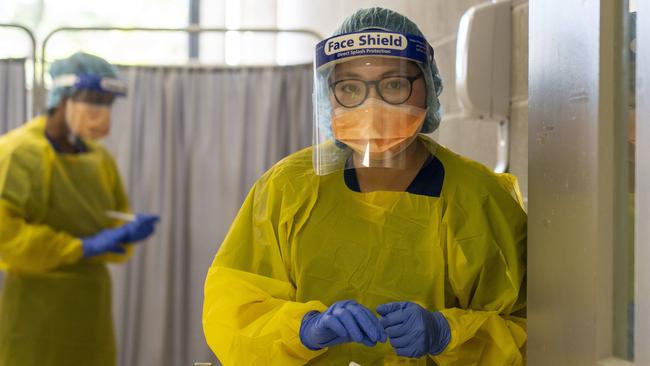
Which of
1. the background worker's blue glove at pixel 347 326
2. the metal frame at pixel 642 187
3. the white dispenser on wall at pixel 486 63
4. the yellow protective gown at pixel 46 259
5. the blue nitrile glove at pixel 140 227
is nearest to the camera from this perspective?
the metal frame at pixel 642 187

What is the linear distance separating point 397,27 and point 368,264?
1.21 feet

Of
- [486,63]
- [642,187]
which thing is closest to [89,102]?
[486,63]

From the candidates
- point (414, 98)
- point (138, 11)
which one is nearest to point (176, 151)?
point (138, 11)

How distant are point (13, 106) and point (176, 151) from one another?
67 cm

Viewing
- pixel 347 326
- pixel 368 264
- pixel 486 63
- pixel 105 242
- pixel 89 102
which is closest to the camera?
pixel 347 326

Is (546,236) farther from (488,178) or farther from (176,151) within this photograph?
(176,151)

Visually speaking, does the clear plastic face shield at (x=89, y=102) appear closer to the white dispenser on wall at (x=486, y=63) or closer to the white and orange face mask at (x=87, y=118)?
the white and orange face mask at (x=87, y=118)

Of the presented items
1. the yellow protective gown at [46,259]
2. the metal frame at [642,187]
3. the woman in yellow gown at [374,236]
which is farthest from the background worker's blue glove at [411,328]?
the yellow protective gown at [46,259]

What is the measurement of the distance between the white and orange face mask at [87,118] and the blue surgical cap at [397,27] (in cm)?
201

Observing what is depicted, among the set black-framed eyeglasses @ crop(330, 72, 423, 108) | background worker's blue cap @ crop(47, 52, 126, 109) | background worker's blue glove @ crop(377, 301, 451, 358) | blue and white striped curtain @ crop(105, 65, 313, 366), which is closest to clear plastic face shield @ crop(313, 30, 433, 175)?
black-framed eyeglasses @ crop(330, 72, 423, 108)

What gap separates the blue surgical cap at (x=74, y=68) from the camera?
2.90 meters

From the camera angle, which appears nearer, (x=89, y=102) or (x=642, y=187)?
(x=642, y=187)

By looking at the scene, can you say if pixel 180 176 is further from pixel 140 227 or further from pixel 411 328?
pixel 411 328

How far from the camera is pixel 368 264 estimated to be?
114 cm
